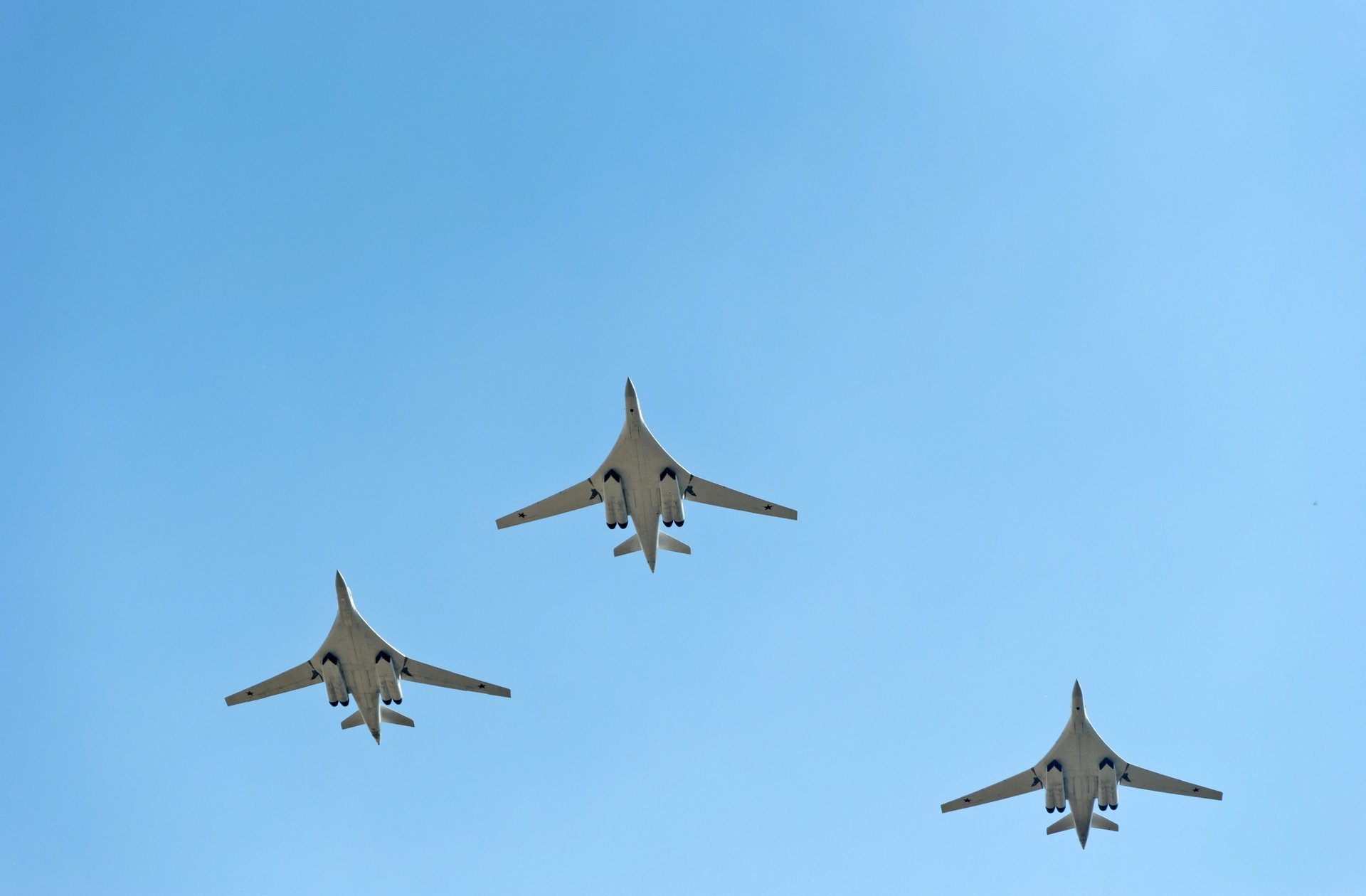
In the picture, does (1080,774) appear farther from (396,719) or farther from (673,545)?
(396,719)

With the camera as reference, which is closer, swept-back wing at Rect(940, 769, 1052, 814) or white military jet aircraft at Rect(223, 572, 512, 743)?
white military jet aircraft at Rect(223, 572, 512, 743)

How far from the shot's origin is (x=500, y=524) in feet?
185

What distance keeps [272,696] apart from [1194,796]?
45.9m

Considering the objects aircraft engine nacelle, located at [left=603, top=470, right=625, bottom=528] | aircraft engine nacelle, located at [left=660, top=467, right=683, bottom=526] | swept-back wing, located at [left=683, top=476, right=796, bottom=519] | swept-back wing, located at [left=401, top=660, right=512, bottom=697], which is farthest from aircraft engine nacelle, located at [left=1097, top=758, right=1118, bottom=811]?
swept-back wing, located at [left=401, top=660, right=512, bottom=697]

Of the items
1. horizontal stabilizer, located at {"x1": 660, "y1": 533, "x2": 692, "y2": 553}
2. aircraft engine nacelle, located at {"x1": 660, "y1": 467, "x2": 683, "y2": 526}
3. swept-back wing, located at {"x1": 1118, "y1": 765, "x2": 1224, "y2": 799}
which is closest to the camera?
aircraft engine nacelle, located at {"x1": 660, "y1": 467, "x2": 683, "y2": 526}

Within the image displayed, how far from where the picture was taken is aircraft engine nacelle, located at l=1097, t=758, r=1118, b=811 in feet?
185

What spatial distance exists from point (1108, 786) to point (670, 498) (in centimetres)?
2509

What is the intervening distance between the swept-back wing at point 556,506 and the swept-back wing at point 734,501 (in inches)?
186

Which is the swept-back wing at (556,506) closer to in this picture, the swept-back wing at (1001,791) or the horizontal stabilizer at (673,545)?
the horizontal stabilizer at (673,545)

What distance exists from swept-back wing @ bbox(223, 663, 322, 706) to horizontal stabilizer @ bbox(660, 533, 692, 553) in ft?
56.7

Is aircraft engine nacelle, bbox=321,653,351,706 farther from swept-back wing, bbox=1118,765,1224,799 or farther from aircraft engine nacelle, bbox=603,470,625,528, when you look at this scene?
swept-back wing, bbox=1118,765,1224,799

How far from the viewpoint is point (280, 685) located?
184 ft

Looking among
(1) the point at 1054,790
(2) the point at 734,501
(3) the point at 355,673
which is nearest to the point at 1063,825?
(1) the point at 1054,790

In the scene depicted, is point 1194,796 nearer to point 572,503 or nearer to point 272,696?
point 572,503
